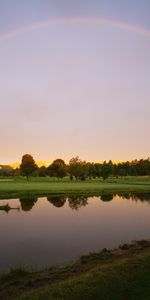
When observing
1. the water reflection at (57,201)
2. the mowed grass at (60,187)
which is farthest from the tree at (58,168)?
the water reflection at (57,201)

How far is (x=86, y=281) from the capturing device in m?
14.8

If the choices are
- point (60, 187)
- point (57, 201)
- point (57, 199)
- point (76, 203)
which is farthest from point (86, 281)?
point (60, 187)

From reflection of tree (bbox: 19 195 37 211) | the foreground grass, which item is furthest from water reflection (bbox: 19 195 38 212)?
the foreground grass

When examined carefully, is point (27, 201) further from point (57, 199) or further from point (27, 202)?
point (57, 199)

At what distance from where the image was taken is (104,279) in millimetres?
14984

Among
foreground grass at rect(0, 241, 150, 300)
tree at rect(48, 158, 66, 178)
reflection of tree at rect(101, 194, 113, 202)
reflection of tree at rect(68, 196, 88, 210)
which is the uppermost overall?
tree at rect(48, 158, 66, 178)

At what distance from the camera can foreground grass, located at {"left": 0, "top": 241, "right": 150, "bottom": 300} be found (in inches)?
528

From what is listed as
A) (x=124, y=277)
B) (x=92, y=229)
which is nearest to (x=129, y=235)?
(x=92, y=229)

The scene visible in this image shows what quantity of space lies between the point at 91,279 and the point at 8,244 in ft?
40.6

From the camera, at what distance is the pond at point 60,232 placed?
22.5m

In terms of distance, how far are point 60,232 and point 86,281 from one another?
16415mm

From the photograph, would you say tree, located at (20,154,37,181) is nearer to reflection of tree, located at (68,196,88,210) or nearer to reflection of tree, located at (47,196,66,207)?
reflection of tree, located at (47,196,66,207)

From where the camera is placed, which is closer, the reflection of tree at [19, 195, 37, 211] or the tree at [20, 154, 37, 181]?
the reflection of tree at [19, 195, 37, 211]

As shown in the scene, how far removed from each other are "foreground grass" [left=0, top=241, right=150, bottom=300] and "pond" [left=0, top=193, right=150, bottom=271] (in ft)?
8.70
